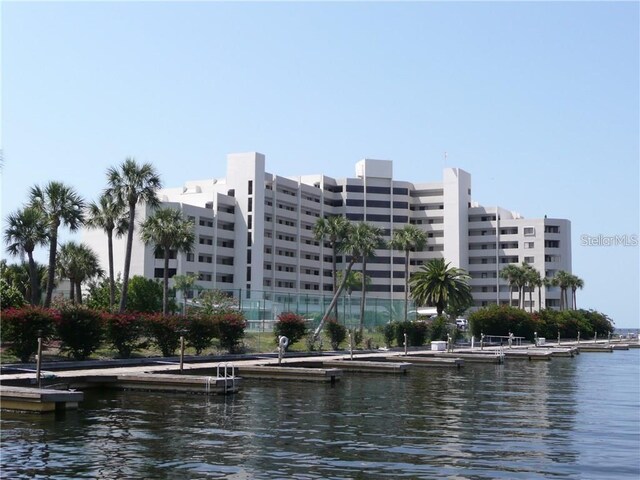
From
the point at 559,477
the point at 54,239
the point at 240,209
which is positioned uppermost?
the point at 240,209

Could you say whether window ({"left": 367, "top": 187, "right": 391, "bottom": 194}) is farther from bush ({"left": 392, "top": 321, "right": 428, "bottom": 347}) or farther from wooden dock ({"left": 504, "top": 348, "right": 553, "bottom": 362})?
wooden dock ({"left": 504, "top": 348, "right": 553, "bottom": 362})

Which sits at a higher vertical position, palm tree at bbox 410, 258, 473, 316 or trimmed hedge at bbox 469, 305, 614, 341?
palm tree at bbox 410, 258, 473, 316

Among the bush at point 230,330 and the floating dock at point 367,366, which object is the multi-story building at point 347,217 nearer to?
the bush at point 230,330

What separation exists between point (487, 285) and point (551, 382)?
117 meters

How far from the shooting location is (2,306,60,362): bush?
4022cm

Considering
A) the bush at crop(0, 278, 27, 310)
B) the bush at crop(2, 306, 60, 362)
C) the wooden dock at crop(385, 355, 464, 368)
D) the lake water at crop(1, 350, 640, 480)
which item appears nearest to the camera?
the lake water at crop(1, 350, 640, 480)

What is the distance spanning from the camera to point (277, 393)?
35.9 meters

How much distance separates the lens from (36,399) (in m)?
26.0

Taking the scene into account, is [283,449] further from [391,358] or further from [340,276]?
[340,276]

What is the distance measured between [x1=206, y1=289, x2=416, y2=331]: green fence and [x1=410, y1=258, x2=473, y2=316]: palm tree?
610 inches

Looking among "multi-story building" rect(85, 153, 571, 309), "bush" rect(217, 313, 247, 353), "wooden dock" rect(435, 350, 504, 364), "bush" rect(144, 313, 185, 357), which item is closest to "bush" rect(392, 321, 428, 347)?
"wooden dock" rect(435, 350, 504, 364)

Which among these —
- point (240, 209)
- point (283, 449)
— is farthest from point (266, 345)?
point (240, 209)

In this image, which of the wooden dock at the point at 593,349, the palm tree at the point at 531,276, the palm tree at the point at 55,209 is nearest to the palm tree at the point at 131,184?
the palm tree at the point at 55,209

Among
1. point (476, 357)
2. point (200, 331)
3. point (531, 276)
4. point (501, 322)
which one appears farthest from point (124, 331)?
point (531, 276)
